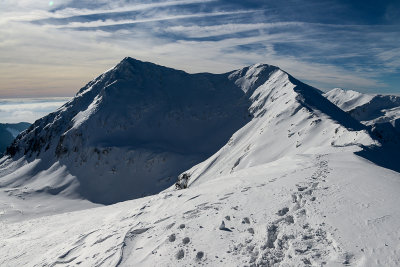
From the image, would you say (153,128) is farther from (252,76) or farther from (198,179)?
(252,76)

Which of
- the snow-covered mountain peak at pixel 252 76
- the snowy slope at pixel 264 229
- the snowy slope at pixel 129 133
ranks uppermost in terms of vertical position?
the snowy slope at pixel 264 229

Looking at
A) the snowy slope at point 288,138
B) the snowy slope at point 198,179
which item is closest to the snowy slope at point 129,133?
the snowy slope at point 198,179

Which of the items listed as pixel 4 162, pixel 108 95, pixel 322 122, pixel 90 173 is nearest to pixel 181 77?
pixel 108 95

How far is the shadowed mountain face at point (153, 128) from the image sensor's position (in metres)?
93.2

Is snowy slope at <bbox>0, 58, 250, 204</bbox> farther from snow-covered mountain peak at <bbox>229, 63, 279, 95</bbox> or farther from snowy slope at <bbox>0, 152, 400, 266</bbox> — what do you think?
snowy slope at <bbox>0, 152, 400, 266</bbox>

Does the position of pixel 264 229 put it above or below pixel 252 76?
above

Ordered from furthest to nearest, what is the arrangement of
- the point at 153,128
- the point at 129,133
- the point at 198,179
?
the point at 153,128
the point at 129,133
the point at 198,179

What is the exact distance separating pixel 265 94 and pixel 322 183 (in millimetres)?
119760

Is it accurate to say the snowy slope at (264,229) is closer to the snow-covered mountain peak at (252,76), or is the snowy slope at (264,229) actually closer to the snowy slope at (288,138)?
the snowy slope at (288,138)

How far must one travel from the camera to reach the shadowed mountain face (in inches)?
3670

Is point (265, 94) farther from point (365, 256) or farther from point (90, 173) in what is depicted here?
point (365, 256)

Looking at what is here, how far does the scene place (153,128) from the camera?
135m

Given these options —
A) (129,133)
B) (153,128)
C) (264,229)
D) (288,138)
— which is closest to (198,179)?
(288,138)

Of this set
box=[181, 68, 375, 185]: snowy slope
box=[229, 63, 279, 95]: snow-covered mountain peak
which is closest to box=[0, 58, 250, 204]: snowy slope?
box=[229, 63, 279, 95]: snow-covered mountain peak
